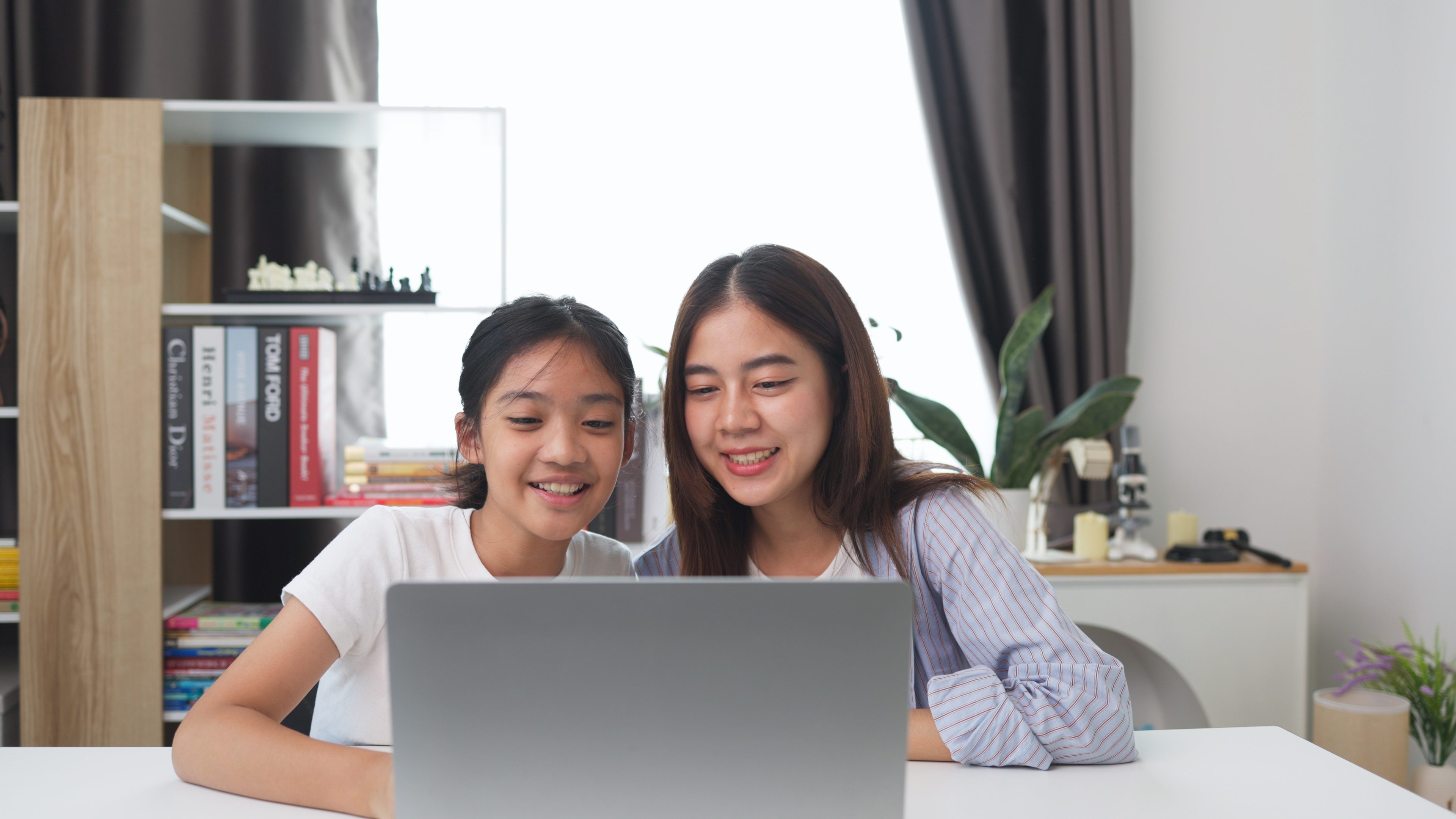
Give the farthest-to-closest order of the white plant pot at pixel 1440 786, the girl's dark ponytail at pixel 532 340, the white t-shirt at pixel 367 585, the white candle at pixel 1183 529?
the white candle at pixel 1183 529
the white plant pot at pixel 1440 786
the girl's dark ponytail at pixel 532 340
the white t-shirt at pixel 367 585

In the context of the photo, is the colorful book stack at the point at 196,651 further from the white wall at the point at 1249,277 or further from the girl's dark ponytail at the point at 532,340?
the white wall at the point at 1249,277

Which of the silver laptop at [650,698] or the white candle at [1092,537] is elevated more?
the silver laptop at [650,698]

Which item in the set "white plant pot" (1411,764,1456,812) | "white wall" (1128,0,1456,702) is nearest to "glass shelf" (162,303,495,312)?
"white wall" (1128,0,1456,702)

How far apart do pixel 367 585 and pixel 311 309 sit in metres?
1.07

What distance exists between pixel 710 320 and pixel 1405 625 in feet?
5.41

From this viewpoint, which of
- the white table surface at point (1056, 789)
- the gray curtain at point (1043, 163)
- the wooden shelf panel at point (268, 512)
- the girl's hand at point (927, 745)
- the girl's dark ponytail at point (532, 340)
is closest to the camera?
the white table surface at point (1056, 789)

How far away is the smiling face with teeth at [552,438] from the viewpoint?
103 centimetres

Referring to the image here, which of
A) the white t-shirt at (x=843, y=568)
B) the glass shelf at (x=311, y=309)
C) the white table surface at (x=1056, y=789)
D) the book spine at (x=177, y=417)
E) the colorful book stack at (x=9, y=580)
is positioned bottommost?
the colorful book stack at (x=9, y=580)

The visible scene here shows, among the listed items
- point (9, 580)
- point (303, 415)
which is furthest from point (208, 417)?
point (9, 580)

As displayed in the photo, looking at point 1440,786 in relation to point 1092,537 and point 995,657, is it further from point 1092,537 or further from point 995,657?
point 995,657

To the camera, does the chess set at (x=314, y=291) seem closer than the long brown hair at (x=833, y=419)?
No

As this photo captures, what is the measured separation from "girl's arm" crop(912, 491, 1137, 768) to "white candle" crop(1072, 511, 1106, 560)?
1073mm

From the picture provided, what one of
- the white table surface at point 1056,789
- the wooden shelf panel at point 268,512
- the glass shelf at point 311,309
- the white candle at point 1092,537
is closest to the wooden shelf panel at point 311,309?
the glass shelf at point 311,309

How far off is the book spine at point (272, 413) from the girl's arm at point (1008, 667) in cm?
140
